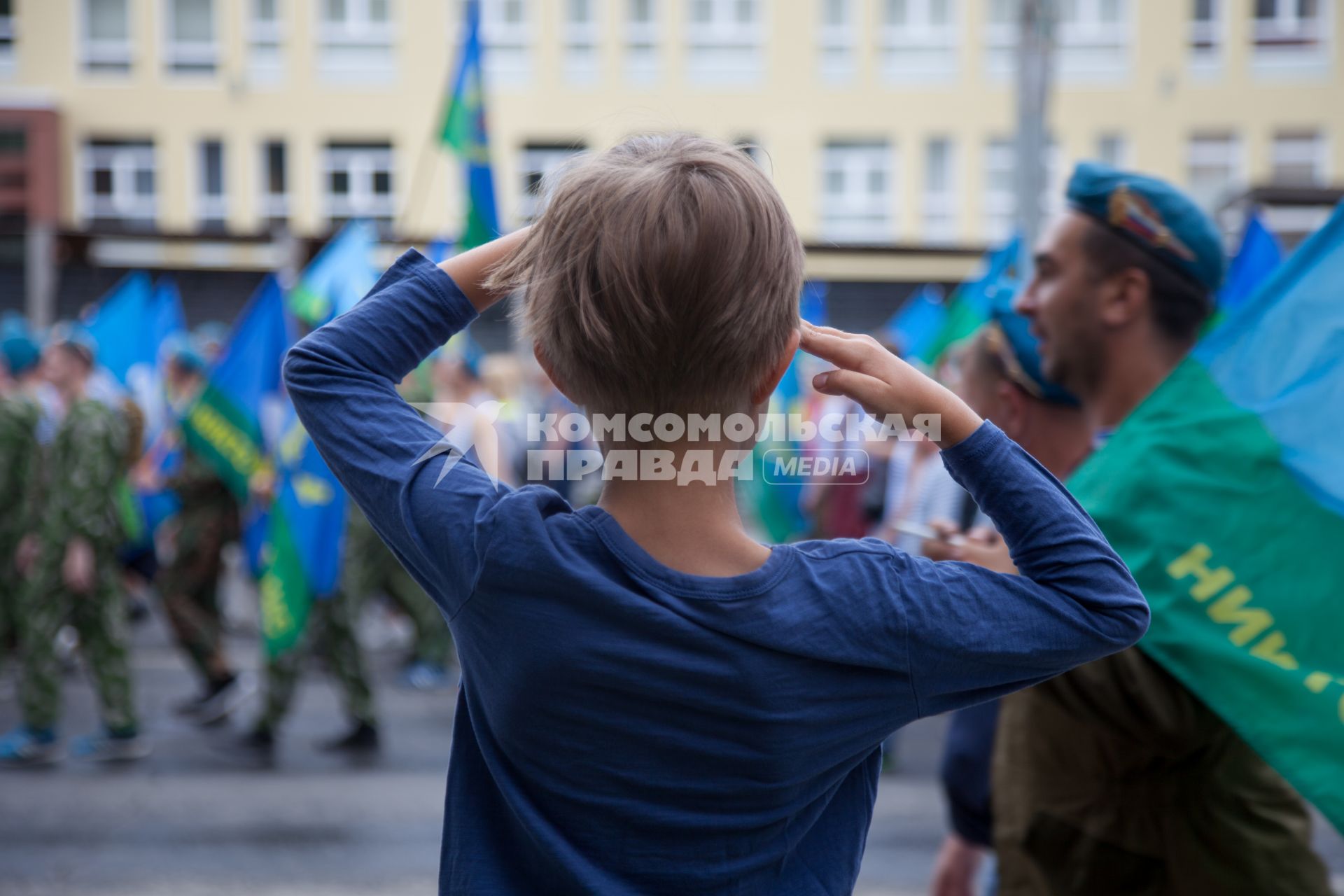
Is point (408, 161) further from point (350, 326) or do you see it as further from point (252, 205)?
point (350, 326)

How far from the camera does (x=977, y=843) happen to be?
3.16m

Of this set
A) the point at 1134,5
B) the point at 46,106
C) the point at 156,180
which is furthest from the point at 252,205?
the point at 1134,5

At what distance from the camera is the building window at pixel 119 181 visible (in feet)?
89.6

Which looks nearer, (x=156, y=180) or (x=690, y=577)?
(x=690, y=577)

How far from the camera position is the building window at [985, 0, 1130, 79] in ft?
90.6

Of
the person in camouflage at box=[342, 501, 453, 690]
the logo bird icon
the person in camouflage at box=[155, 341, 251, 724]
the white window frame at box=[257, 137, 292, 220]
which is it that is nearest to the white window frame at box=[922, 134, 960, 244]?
the white window frame at box=[257, 137, 292, 220]

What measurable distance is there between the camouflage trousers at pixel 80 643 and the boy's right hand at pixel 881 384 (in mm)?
6123

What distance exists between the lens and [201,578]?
7324 mm

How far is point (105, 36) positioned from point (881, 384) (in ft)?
100

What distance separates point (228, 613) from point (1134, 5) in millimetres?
23651

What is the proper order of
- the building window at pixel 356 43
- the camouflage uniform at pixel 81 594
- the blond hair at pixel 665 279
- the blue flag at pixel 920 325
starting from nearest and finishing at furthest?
the blond hair at pixel 665 279 → the camouflage uniform at pixel 81 594 → the blue flag at pixel 920 325 → the building window at pixel 356 43

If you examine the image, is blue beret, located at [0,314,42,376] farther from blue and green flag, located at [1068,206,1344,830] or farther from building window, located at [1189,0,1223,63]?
building window, located at [1189,0,1223,63]

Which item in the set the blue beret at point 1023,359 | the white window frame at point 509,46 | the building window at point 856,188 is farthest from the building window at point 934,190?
the blue beret at point 1023,359

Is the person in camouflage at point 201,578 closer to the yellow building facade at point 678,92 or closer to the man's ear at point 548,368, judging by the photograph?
the man's ear at point 548,368
